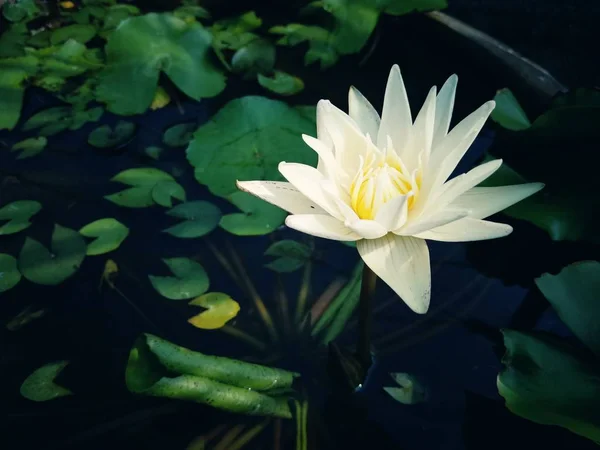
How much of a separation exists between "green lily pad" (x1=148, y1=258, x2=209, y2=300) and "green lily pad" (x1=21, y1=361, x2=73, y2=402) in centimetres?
31

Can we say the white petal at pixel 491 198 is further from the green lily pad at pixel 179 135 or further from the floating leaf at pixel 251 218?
the green lily pad at pixel 179 135

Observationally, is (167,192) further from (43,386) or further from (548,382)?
(548,382)

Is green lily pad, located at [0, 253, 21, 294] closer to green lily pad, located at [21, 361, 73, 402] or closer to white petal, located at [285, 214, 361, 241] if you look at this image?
green lily pad, located at [21, 361, 73, 402]

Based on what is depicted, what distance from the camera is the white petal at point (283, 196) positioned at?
90 centimetres

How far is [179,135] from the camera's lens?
5.97 ft

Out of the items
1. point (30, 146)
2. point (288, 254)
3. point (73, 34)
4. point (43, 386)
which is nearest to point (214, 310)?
point (288, 254)

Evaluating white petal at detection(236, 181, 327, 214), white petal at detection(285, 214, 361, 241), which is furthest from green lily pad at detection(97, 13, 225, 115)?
white petal at detection(285, 214, 361, 241)

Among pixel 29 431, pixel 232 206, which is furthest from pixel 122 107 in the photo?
pixel 29 431

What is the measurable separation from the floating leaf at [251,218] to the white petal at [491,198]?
684 mm

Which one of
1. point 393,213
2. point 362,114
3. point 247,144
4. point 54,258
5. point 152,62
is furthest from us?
point 152,62

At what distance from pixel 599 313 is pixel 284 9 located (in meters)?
2.07

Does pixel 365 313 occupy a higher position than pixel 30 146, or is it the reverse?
pixel 365 313

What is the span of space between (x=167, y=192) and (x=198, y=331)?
49cm

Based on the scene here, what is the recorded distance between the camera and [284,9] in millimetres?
2533
